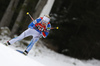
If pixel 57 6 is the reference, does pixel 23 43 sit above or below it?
below

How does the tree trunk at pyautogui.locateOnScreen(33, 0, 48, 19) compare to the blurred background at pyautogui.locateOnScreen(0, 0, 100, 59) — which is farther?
the blurred background at pyautogui.locateOnScreen(0, 0, 100, 59)

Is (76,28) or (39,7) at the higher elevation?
(76,28)

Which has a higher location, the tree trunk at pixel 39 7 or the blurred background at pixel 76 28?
the blurred background at pixel 76 28

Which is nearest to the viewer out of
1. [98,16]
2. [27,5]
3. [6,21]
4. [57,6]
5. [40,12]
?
[40,12]

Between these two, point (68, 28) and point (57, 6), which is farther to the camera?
point (57, 6)

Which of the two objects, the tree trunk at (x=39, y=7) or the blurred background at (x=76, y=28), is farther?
the blurred background at (x=76, y=28)

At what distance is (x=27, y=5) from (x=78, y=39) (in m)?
5.85

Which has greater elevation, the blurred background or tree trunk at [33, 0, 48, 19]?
the blurred background

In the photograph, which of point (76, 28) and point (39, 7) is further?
point (76, 28)

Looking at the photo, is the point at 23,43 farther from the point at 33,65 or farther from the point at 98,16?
the point at 98,16

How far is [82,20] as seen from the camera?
36.2ft

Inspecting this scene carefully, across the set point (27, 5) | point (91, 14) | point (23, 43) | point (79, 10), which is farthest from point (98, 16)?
point (23, 43)

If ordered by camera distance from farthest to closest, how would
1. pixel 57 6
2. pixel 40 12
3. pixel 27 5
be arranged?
1. pixel 57 6
2. pixel 27 5
3. pixel 40 12

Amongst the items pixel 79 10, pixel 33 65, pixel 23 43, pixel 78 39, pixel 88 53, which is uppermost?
pixel 79 10
